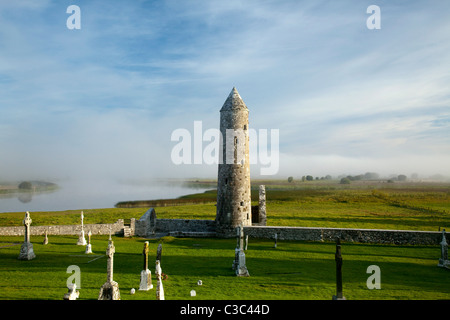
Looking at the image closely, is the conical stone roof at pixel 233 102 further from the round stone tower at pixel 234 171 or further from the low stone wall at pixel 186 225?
the low stone wall at pixel 186 225

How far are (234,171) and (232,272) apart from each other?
1440 cm

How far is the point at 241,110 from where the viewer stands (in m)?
30.3

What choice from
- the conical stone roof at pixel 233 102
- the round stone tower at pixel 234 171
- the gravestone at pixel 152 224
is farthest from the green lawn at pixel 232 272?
the conical stone roof at pixel 233 102

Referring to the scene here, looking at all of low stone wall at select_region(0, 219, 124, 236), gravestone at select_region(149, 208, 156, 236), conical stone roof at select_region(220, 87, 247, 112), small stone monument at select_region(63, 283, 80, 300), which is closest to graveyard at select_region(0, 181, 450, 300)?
small stone monument at select_region(63, 283, 80, 300)

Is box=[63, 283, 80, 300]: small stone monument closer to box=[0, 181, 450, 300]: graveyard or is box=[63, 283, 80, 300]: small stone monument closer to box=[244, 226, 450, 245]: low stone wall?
box=[0, 181, 450, 300]: graveyard

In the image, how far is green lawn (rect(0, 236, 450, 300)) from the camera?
1292 centimetres

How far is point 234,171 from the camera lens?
99.0 ft

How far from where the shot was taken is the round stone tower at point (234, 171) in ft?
98.3

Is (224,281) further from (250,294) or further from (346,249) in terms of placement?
(346,249)

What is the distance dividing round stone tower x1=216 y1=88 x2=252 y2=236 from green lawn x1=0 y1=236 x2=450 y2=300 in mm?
4254

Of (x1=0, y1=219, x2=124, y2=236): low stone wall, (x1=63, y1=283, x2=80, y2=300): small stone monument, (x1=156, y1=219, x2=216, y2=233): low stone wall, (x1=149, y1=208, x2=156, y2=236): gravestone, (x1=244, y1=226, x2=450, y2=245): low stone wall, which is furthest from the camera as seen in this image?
(x1=149, y1=208, x2=156, y2=236): gravestone

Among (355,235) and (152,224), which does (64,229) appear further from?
(355,235)

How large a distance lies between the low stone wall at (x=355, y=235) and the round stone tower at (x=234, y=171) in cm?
243
